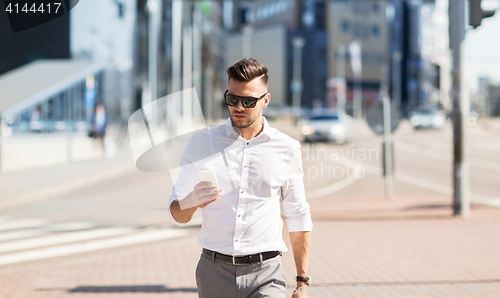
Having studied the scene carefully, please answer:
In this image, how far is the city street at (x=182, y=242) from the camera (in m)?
5.59

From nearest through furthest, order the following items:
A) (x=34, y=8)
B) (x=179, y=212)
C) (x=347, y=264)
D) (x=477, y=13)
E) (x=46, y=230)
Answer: (x=179, y=212)
(x=34, y=8)
(x=347, y=264)
(x=477, y=13)
(x=46, y=230)

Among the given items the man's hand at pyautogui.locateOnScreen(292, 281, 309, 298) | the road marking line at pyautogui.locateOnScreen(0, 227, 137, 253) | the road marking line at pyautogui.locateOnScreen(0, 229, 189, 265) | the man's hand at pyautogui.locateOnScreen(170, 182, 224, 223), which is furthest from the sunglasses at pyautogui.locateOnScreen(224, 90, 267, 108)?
the road marking line at pyautogui.locateOnScreen(0, 227, 137, 253)

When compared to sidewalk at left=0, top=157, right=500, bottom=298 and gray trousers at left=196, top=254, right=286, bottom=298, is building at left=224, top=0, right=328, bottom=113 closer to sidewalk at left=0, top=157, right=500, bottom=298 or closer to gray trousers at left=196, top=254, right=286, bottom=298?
sidewalk at left=0, top=157, right=500, bottom=298

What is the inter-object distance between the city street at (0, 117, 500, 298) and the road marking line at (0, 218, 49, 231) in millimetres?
21

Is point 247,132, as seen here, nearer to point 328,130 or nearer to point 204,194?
point 204,194

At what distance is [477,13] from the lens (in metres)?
8.28

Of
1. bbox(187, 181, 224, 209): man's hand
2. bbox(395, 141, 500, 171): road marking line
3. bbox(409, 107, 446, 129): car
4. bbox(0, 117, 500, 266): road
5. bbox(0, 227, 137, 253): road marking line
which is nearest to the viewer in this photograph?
bbox(187, 181, 224, 209): man's hand

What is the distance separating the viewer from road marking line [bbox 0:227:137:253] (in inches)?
293

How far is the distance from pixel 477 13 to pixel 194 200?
737cm

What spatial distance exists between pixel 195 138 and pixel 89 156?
22.1m

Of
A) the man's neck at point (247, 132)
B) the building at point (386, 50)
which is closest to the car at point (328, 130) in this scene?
the man's neck at point (247, 132)

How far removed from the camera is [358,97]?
273 ft

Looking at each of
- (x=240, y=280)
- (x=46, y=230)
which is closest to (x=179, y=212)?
(x=240, y=280)

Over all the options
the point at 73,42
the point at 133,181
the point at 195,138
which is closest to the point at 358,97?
the point at 73,42
